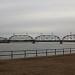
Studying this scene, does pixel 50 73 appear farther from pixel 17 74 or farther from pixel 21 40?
pixel 21 40

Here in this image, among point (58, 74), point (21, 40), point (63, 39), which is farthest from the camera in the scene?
point (21, 40)

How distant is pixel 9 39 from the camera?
165m

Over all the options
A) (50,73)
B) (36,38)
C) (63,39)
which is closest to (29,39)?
(36,38)

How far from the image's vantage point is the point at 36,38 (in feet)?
546

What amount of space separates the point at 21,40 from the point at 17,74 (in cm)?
16412

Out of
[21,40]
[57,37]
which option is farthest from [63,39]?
[21,40]

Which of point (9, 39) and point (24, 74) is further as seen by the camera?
point (9, 39)

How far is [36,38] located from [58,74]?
15047cm

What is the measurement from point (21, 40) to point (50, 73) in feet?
538

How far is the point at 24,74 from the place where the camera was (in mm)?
16203

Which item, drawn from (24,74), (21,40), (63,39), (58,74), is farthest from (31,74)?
(21,40)

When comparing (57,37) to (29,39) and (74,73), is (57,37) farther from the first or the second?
(74,73)

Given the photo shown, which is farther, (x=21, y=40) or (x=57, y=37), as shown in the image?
(x=21, y=40)

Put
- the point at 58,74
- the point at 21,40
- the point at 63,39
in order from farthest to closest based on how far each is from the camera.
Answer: the point at 21,40 → the point at 63,39 → the point at 58,74
